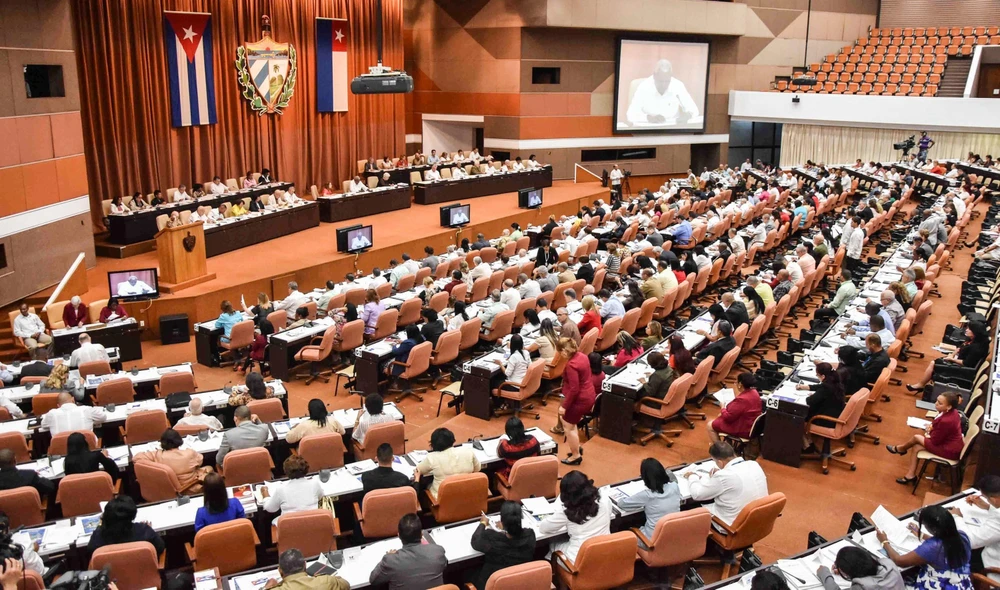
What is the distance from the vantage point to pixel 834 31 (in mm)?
30281

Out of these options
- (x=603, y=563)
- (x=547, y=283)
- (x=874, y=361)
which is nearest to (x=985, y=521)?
(x=603, y=563)

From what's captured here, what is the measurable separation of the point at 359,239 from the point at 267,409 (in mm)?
8854

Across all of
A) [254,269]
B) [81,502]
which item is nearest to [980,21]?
[254,269]

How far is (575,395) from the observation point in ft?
27.5

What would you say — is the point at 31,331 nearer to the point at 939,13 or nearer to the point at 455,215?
the point at 455,215

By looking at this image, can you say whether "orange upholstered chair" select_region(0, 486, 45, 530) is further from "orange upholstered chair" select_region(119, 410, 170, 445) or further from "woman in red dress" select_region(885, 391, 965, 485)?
"woman in red dress" select_region(885, 391, 965, 485)

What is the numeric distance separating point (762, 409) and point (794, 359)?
2155 millimetres

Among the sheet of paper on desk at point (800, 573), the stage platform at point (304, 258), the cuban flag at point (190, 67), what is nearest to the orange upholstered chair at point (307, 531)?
the sheet of paper on desk at point (800, 573)

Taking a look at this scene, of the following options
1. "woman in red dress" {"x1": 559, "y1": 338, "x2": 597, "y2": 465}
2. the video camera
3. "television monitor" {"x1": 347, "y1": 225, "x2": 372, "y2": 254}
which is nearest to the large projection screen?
the video camera

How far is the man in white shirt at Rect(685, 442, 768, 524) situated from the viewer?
599cm

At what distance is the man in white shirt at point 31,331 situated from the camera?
11414mm

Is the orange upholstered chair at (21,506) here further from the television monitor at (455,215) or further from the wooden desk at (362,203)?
the wooden desk at (362,203)

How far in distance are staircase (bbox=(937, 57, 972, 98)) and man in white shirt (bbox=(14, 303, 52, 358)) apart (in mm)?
25971

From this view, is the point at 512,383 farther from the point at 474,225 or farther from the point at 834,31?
the point at 834,31
